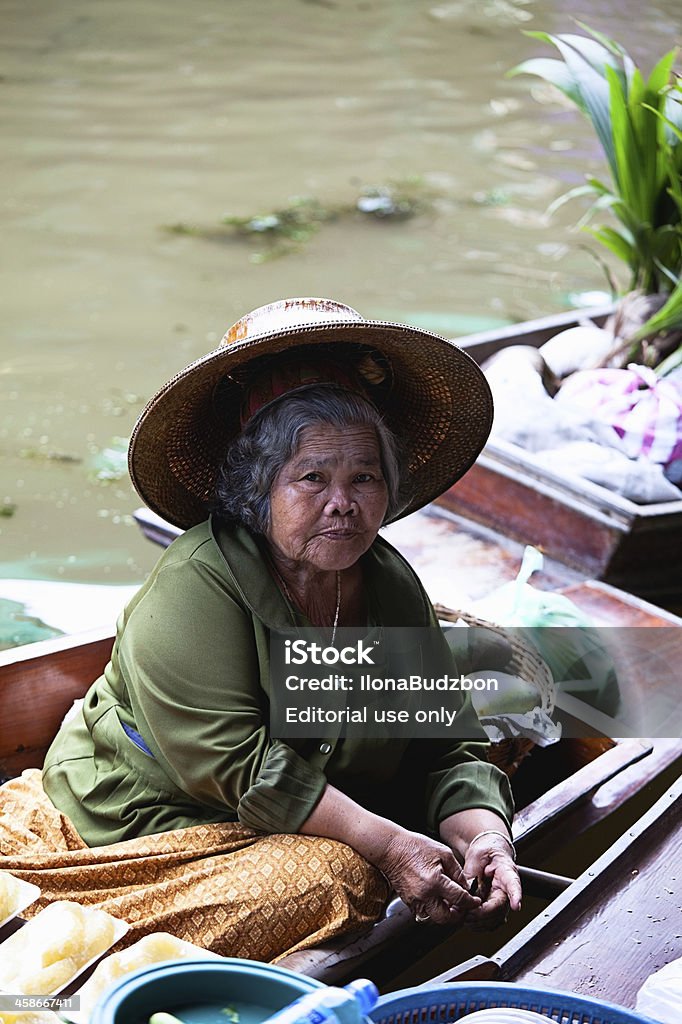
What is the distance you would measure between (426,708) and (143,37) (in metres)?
8.59

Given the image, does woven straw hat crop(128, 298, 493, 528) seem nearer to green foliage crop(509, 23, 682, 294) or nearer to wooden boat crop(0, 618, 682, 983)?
wooden boat crop(0, 618, 682, 983)

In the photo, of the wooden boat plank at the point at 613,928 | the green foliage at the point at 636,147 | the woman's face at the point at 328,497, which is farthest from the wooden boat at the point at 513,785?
the green foliage at the point at 636,147

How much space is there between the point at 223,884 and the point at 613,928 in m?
A: 0.56

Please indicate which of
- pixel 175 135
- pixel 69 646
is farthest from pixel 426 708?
pixel 175 135

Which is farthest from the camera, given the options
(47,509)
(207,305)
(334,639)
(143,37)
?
(143,37)

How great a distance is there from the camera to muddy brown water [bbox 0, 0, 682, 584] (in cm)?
462

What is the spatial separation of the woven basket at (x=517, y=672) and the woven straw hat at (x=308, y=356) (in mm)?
330

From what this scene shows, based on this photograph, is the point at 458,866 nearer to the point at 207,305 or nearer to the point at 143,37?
the point at 207,305

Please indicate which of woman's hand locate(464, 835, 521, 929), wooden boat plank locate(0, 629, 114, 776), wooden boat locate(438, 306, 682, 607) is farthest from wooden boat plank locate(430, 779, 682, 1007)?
wooden boat locate(438, 306, 682, 607)

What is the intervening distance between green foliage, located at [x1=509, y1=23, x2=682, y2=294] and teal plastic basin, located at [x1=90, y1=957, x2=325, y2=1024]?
3.02 meters

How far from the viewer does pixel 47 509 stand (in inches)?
160

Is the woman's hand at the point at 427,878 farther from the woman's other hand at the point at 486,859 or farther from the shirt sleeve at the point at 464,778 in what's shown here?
the shirt sleeve at the point at 464,778

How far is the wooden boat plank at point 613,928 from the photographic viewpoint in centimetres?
155

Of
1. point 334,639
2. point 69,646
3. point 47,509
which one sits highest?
point 334,639
